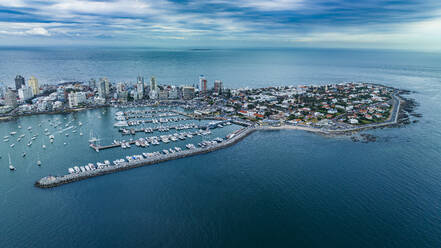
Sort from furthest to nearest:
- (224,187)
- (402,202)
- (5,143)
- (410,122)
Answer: (410,122) < (5,143) < (224,187) < (402,202)

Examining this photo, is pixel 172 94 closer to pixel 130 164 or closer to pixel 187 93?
pixel 187 93

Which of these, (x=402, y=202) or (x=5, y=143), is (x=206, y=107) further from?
(x=402, y=202)

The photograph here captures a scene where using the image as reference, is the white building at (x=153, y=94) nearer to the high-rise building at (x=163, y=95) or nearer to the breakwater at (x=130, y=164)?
the high-rise building at (x=163, y=95)

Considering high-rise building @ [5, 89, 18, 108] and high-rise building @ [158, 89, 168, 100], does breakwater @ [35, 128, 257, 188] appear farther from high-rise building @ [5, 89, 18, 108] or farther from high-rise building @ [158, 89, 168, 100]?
high-rise building @ [5, 89, 18, 108]

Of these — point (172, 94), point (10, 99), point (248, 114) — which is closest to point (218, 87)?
point (172, 94)

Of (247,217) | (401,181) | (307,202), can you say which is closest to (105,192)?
(247,217)

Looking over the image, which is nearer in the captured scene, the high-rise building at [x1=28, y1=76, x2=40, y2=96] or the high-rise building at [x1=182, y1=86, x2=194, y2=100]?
the high-rise building at [x1=28, y1=76, x2=40, y2=96]

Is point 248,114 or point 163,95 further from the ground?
point 163,95

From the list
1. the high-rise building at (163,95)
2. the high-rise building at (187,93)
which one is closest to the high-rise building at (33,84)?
the high-rise building at (163,95)

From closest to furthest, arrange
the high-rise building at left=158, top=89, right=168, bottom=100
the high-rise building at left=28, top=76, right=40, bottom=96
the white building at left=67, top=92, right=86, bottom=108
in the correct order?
the white building at left=67, top=92, right=86, bottom=108 < the high-rise building at left=28, top=76, right=40, bottom=96 < the high-rise building at left=158, top=89, right=168, bottom=100

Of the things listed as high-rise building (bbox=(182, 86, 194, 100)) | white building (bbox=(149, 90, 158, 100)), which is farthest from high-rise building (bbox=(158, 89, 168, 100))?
high-rise building (bbox=(182, 86, 194, 100))

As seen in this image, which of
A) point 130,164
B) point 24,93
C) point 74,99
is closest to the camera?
point 130,164
